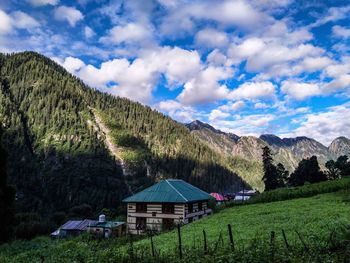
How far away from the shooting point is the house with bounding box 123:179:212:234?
4581 centimetres

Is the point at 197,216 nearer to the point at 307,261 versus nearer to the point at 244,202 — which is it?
the point at 244,202

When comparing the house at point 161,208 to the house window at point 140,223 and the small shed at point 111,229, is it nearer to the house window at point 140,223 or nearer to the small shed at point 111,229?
the house window at point 140,223

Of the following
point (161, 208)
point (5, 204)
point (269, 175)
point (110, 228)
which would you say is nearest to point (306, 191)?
point (161, 208)

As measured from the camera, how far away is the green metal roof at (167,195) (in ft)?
152

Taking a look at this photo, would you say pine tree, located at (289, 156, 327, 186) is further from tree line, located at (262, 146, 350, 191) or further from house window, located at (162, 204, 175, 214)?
house window, located at (162, 204, 175, 214)

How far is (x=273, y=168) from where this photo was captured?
89.8 m

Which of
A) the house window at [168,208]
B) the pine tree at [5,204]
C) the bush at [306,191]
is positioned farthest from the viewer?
the bush at [306,191]

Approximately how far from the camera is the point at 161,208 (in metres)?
46.8

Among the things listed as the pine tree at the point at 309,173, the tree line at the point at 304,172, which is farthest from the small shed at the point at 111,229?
the pine tree at the point at 309,173

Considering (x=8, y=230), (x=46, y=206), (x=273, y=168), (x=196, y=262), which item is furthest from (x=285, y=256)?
(x=46, y=206)

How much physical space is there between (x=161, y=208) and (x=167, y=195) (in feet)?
6.37

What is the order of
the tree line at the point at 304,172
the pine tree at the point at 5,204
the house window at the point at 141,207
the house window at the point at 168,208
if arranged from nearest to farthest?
1. the pine tree at the point at 5,204
2. the house window at the point at 168,208
3. the house window at the point at 141,207
4. the tree line at the point at 304,172

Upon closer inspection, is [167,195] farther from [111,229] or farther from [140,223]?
[111,229]

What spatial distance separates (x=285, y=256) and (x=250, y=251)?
4.57ft
